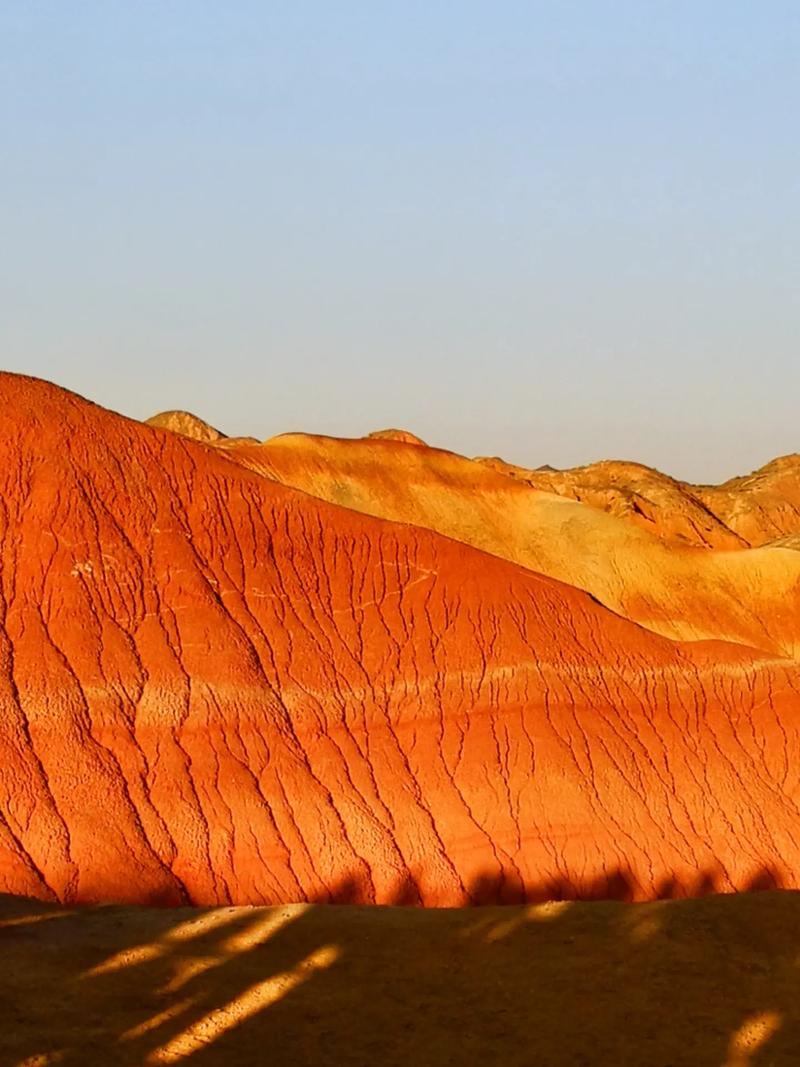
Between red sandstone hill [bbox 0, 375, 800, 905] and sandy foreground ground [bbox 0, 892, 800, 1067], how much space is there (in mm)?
6949

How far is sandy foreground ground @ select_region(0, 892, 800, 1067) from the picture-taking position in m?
12.2

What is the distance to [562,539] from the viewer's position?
5359 cm

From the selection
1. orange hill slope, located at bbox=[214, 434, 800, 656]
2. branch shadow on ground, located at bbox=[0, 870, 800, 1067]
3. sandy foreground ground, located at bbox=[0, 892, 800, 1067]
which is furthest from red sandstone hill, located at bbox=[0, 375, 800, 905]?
orange hill slope, located at bbox=[214, 434, 800, 656]

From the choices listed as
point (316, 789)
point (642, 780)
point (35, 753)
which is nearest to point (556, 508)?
point (642, 780)

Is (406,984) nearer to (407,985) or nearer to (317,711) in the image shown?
(407,985)

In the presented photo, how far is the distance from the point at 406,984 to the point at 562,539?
40.5 meters

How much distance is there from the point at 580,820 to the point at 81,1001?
15.8 metres

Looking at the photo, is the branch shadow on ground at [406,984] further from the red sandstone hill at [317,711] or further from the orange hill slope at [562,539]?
the orange hill slope at [562,539]

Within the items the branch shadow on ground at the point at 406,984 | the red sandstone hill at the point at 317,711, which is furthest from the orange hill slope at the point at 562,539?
the branch shadow on ground at the point at 406,984

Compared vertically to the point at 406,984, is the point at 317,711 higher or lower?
higher

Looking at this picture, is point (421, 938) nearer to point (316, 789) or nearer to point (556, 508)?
point (316, 789)

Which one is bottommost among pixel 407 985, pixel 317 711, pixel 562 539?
pixel 407 985

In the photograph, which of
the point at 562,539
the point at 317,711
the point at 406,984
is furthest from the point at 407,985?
the point at 562,539

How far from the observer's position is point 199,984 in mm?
13344
